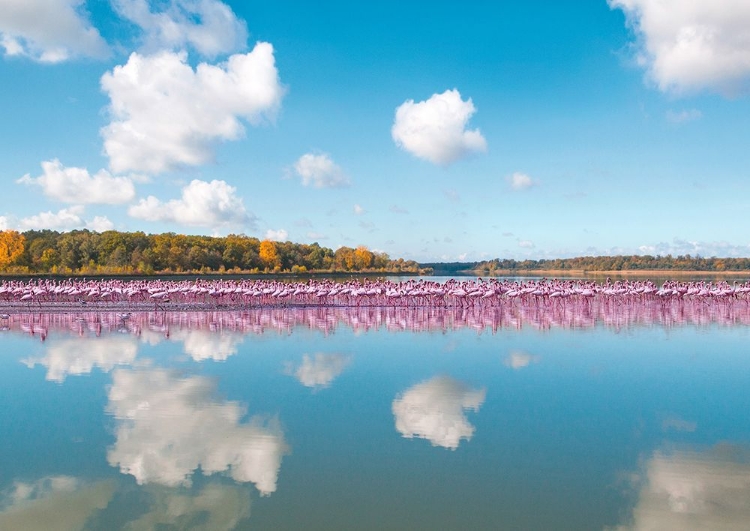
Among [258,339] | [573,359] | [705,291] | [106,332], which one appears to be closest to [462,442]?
[573,359]

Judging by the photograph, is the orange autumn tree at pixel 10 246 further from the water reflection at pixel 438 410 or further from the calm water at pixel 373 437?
the water reflection at pixel 438 410

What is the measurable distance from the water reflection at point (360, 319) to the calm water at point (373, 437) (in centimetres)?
332

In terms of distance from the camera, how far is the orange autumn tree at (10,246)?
69.4 meters

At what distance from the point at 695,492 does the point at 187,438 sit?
5448 mm

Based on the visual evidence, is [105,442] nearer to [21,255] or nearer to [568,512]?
[568,512]

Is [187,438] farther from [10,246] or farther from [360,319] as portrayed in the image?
[10,246]

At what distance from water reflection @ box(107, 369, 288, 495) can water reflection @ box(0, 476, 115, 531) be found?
0.46 m

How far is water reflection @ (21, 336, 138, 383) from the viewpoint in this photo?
11.0m

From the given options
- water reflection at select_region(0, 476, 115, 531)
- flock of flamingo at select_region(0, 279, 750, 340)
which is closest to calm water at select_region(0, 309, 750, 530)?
water reflection at select_region(0, 476, 115, 531)

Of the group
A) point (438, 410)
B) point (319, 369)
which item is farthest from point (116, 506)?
point (319, 369)

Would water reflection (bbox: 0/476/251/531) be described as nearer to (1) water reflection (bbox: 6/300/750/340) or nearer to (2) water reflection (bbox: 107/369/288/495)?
(2) water reflection (bbox: 107/369/288/495)

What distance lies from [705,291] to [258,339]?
2273 cm

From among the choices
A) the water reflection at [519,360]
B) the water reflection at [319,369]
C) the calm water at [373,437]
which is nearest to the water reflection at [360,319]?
the water reflection at [319,369]

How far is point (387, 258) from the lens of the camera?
121125 mm
